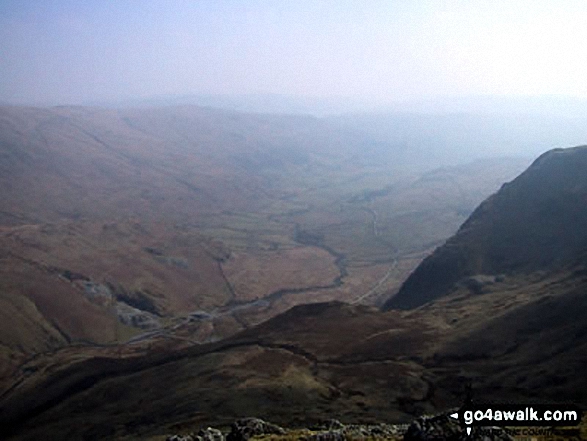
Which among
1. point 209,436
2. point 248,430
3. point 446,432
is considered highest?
point 446,432

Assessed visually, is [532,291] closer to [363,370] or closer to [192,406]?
→ [363,370]

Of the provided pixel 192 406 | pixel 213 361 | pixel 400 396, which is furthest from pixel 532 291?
pixel 192 406

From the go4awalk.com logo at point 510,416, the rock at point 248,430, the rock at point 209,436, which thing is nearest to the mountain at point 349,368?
the rock at point 248,430

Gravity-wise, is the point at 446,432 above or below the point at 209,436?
above

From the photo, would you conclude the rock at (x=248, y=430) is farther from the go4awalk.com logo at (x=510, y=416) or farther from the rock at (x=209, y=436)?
the go4awalk.com logo at (x=510, y=416)

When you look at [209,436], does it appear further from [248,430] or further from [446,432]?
[446,432]

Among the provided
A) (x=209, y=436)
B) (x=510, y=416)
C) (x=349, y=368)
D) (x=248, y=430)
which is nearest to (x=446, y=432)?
(x=510, y=416)
